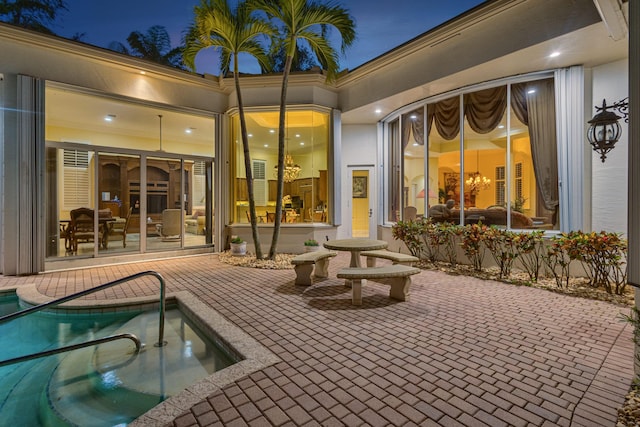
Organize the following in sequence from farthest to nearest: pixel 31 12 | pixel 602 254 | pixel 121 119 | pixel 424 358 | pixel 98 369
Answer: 1. pixel 121 119
2. pixel 31 12
3. pixel 602 254
4. pixel 98 369
5. pixel 424 358

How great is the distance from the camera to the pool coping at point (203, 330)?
204cm

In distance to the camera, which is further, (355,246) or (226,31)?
(226,31)

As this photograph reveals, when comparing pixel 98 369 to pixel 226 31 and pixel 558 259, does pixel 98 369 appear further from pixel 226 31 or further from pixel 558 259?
pixel 558 259

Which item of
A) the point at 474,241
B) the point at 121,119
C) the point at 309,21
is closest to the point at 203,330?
the point at 474,241

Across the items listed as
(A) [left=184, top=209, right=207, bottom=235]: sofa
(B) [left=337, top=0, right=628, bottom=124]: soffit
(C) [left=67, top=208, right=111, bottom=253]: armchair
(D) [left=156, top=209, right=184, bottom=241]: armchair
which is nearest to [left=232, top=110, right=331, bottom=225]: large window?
(A) [left=184, top=209, right=207, bottom=235]: sofa

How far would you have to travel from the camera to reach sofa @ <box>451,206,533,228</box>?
6447 mm

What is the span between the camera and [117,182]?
7.57 m

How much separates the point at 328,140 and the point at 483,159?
3.98 metres

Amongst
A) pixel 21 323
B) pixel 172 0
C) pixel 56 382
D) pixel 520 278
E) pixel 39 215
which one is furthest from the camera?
pixel 172 0

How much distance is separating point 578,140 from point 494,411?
18.7 ft

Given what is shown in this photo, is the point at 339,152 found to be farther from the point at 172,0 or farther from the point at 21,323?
the point at 172,0

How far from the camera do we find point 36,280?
5.73 m

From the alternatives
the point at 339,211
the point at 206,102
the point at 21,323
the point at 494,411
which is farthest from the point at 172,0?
the point at 494,411

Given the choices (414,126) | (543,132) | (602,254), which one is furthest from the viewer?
(414,126)
